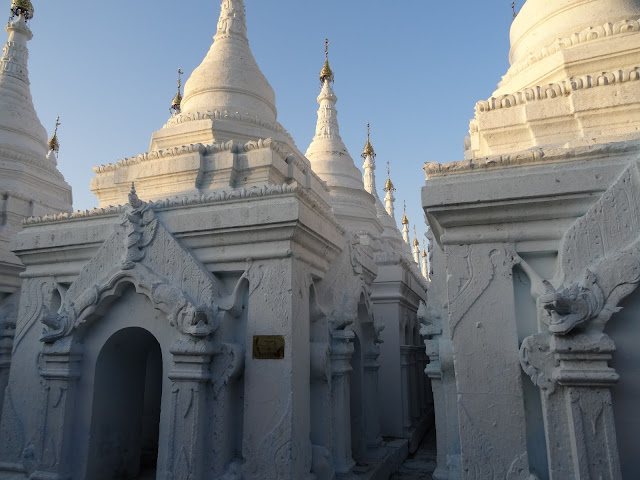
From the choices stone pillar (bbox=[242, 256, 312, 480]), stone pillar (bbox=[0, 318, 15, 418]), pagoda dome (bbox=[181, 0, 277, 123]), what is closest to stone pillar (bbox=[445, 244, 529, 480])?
stone pillar (bbox=[242, 256, 312, 480])

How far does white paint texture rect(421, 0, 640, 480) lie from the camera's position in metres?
4.50

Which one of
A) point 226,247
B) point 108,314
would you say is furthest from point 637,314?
point 108,314

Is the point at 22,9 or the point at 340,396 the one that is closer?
the point at 340,396

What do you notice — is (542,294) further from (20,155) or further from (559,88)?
(20,155)

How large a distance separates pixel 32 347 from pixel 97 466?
2241mm

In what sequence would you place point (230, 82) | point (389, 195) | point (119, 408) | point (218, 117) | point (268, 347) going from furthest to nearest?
point (389, 195) < point (230, 82) < point (218, 117) < point (119, 408) < point (268, 347)

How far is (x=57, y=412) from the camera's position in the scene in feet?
21.9

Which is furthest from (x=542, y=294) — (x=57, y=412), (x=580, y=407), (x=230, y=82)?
(x=230, y=82)

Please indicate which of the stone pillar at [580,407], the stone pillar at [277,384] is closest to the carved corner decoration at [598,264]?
the stone pillar at [580,407]

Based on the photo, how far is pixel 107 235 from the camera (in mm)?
7297

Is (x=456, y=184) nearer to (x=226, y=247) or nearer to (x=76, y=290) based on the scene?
(x=226, y=247)

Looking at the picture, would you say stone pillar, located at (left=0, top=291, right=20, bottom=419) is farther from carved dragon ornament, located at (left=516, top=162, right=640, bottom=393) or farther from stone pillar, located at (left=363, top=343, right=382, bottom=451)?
carved dragon ornament, located at (left=516, top=162, right=640, bottom=393)

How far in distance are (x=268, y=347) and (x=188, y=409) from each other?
1257 mm

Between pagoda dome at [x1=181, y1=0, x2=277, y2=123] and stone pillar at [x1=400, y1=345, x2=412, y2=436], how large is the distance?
6.54 metres
